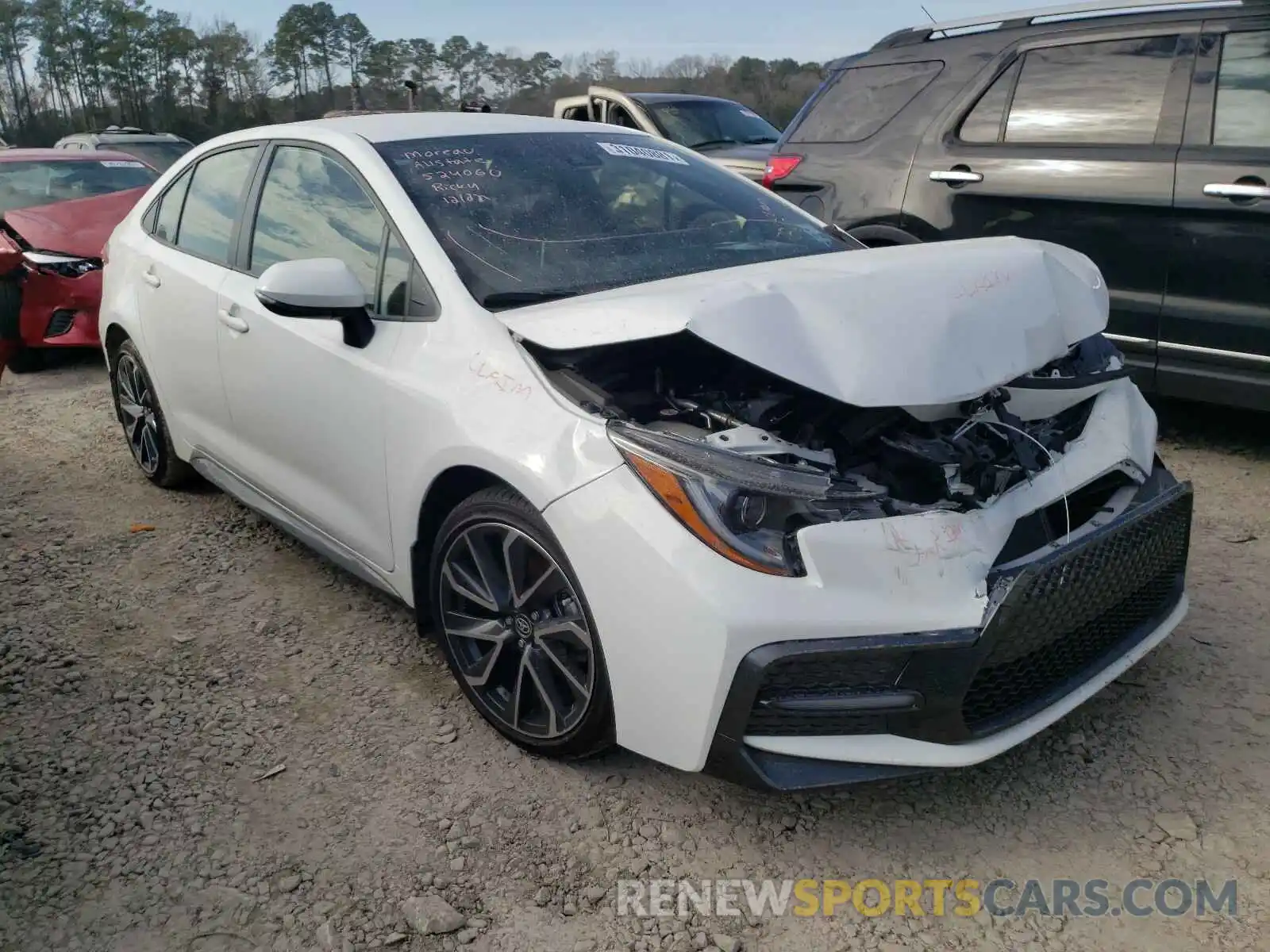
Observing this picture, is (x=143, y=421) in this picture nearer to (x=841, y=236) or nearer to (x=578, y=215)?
(x=578, y=215)

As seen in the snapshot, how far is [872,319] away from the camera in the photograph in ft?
7.68

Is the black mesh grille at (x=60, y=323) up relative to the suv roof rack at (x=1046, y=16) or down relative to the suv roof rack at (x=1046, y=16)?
down

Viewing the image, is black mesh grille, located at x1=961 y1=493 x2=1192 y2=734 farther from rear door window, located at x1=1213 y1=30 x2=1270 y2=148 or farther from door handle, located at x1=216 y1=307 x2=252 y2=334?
door handle, located at x1=216 y1=307 x2=252 y2=334

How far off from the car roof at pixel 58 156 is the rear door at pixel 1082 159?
24.2 ft

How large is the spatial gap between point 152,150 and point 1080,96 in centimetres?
1452

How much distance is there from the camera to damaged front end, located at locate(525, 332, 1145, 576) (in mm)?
2143

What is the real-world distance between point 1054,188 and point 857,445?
279 centimetres

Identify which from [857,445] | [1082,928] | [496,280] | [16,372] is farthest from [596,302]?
[16,372]

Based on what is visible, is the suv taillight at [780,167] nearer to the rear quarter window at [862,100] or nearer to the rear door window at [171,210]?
the rear quarter window at [862,100]

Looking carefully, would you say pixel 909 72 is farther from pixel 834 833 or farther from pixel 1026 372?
pixel 834 833

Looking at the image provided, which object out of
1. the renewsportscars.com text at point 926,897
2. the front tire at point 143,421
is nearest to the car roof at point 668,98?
the front tire at point 143,421

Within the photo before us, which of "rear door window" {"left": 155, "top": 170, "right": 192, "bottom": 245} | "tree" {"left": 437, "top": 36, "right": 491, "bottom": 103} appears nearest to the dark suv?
"rear door window" {"left": 155, "top": 170, "right": 192, "bottom": 245}

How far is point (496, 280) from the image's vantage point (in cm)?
276

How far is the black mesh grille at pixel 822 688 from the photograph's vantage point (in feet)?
6.81
